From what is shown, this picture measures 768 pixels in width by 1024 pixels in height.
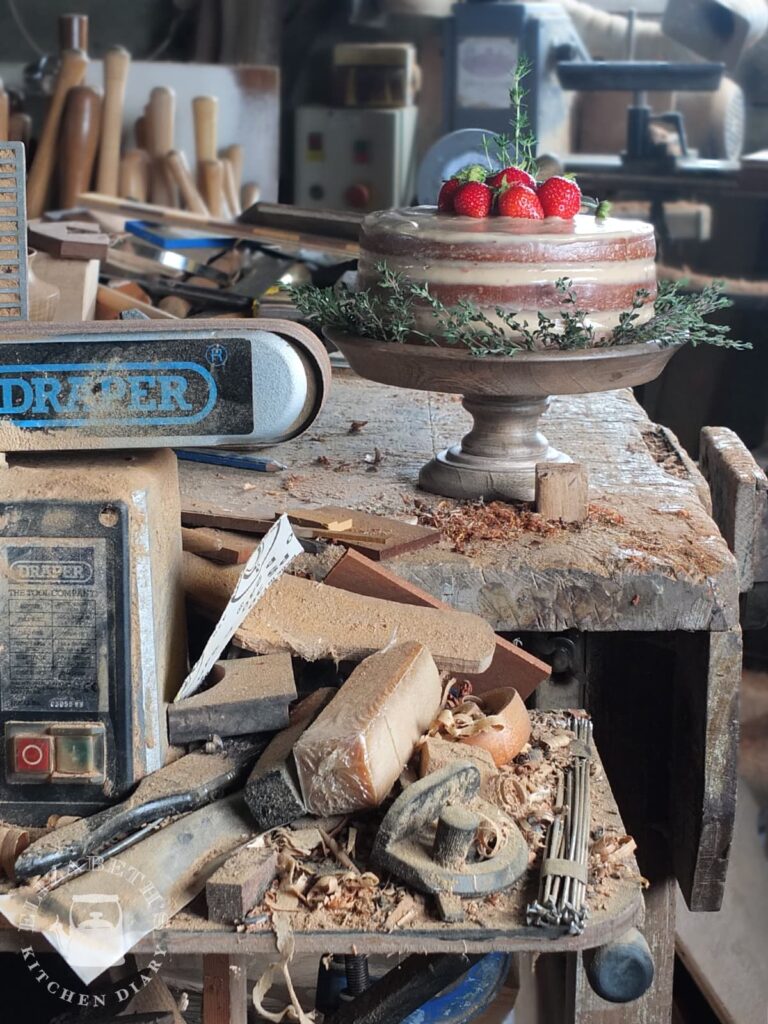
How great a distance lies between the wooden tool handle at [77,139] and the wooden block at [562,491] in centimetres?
276

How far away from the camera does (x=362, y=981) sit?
5.18 ft

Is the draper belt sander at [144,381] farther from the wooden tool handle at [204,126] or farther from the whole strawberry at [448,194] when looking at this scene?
the wooden tool handle at [204,126]

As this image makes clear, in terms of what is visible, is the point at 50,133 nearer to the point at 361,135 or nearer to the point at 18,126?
the point at 18,126

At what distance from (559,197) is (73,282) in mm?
1113

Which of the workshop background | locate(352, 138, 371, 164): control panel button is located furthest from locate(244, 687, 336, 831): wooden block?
locate(352, 138, 371, 164): control panel button

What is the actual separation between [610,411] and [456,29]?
2520mm

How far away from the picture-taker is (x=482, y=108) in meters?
4.18

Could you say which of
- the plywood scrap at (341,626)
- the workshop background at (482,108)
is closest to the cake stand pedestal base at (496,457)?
the plywood scrap at (341,626)

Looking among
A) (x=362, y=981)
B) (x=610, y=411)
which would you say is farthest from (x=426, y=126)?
(x=362, y=981)

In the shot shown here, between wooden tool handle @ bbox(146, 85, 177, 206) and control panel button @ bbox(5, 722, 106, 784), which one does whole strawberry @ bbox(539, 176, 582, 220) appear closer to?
control panel button @ bbox(5, 722, 106, 784)

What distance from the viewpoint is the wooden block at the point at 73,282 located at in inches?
89.7

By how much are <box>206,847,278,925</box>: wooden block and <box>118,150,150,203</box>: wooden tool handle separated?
3.41 metres

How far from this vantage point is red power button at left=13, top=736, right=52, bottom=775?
0.99m

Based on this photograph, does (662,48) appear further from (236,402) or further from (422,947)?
(422,947)
